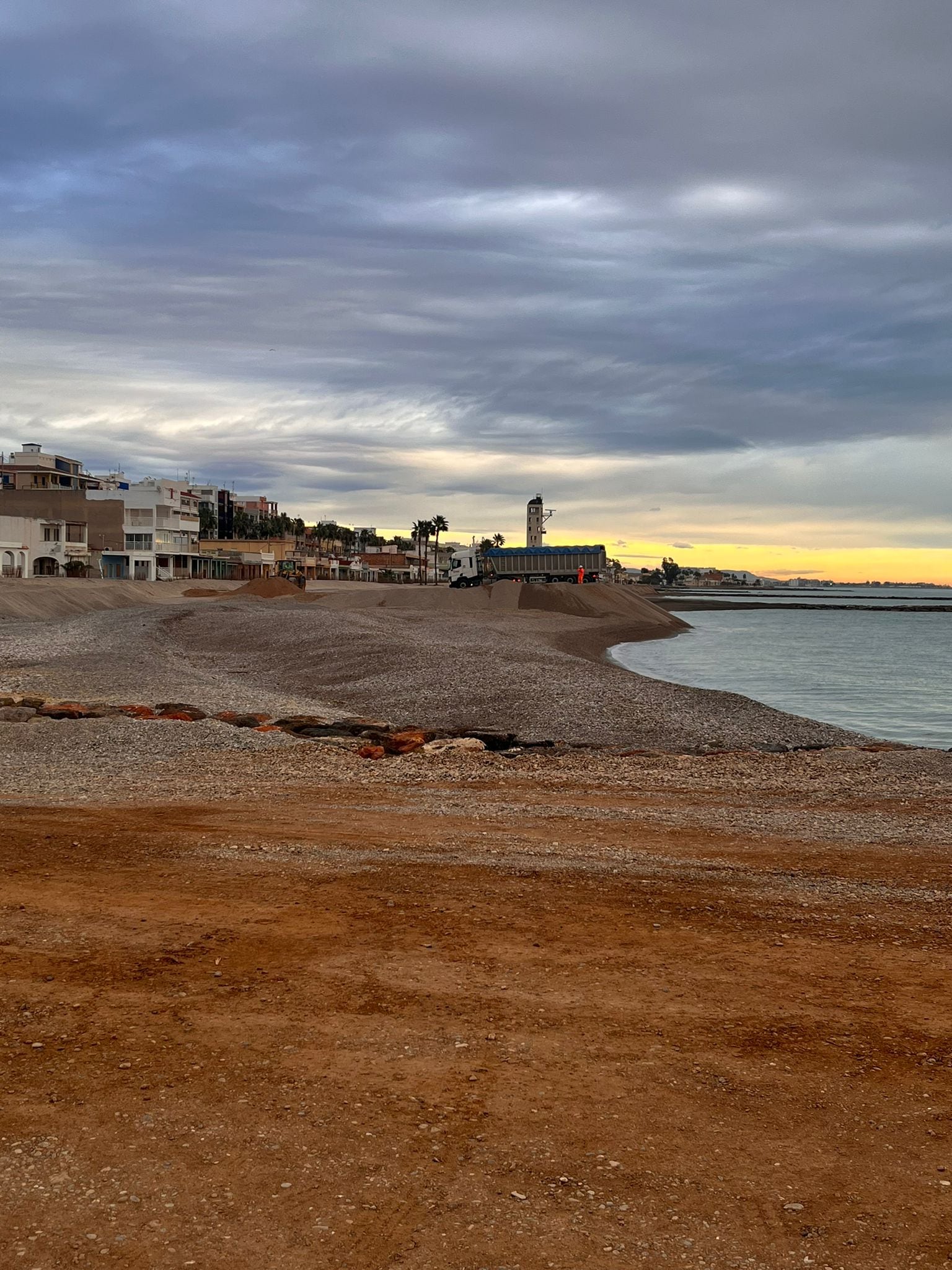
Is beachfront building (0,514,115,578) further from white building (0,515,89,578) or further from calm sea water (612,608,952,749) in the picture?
calm sea water (612,608,952,749)

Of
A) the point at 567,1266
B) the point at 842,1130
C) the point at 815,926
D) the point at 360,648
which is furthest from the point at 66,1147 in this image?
the point at 360,648

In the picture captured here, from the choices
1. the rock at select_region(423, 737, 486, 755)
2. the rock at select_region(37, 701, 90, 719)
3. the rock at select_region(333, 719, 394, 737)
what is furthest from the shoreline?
the rock at select_region(423, 737, 486, 755)

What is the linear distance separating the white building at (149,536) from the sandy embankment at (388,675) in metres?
59.7

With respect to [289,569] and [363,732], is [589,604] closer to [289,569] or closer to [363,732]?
[363,732]

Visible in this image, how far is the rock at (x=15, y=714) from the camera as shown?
Answer: 24.5 meters

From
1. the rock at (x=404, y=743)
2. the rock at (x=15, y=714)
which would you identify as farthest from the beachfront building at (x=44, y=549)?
the rock at (x=404, y=743)

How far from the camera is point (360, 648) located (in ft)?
143

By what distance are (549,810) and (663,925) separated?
6228 millimetres

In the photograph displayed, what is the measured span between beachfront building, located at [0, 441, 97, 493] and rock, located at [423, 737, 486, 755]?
131375mm

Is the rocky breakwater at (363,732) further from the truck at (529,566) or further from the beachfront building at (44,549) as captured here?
the truck at (529,566)

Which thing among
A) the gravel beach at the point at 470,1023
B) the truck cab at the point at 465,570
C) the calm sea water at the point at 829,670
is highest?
the truck cab at the point at 465,570

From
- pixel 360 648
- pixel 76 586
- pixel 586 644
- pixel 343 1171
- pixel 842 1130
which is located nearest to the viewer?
pixel 343 1171

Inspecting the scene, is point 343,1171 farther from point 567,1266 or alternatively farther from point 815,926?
point 815,926

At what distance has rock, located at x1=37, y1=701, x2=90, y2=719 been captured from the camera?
25094mm
